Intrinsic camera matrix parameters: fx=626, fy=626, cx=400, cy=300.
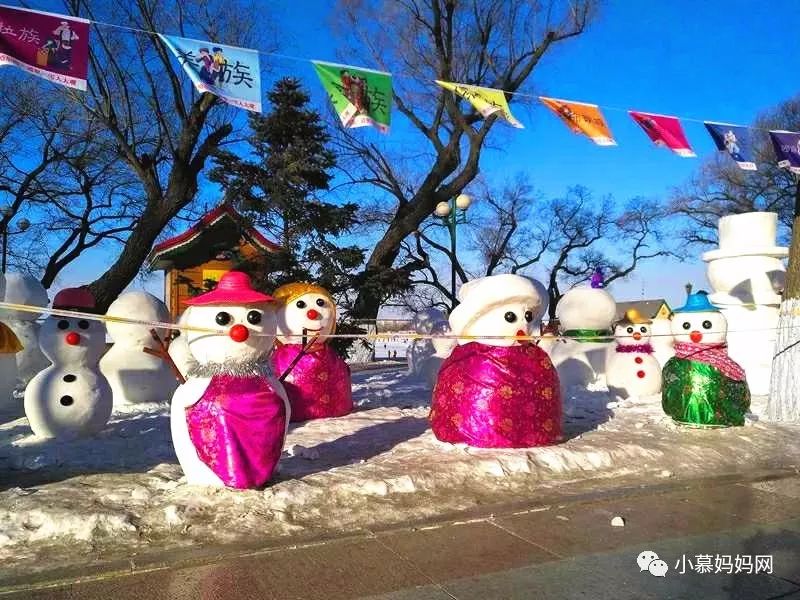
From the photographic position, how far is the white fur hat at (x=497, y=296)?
21.7 feet

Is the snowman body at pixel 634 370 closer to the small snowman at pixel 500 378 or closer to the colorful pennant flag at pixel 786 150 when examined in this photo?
the colorful pennant flag at pixel 786 150

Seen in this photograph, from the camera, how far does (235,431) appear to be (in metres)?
4.86

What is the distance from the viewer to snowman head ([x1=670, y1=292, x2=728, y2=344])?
26.8ft

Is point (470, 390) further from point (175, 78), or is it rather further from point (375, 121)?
point (175, 78)

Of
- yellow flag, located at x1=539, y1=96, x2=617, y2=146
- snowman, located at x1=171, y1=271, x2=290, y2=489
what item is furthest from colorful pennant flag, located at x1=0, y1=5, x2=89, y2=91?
yellow flag, located at x1=539, y1=96, x2=617, y2=146

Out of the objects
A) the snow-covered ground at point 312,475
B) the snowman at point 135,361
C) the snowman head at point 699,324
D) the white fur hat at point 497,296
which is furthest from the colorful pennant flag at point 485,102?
the snowman at point 135,361

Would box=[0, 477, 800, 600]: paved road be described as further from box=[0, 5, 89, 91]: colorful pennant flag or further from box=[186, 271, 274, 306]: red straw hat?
box=[0, 5, 89, 91]: colorful pennant flag

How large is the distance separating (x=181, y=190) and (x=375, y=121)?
27.7 feet

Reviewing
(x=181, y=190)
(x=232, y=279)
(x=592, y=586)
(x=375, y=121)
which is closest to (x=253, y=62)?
(x=375, y=121)

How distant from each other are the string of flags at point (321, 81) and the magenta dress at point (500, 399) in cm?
301

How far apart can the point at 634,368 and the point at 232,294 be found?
8.32 m

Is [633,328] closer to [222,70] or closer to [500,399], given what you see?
[500,399]

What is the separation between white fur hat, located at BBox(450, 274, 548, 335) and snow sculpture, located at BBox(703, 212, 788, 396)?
718 cm

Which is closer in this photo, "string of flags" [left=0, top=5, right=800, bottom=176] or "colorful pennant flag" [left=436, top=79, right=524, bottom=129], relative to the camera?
"string of flags" [left=0, top=5, right=800, bottom=176]
